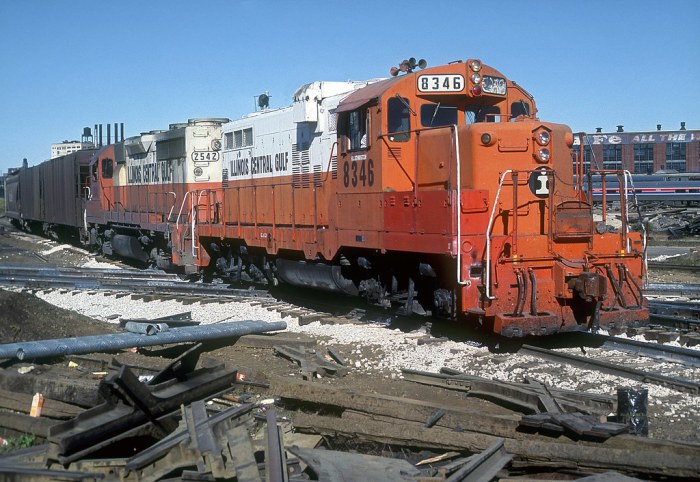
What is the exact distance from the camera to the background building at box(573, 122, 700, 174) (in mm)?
59094

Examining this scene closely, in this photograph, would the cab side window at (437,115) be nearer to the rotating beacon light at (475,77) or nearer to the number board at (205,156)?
the rotating beacon light at (475,77)

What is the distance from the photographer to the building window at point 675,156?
60.0 meters

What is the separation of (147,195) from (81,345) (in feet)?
43.7

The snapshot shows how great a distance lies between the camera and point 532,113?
36.3ft

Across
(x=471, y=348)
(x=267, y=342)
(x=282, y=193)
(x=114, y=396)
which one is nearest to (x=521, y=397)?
(x=471, y=348)

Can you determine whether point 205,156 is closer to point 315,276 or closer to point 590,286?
point 315,276

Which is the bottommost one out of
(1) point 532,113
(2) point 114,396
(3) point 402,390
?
(3) point 402,390

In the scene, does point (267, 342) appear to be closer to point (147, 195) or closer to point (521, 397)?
point (521, 397)

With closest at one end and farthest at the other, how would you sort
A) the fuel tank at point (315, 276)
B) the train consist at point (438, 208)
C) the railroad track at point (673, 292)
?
the train consist at point (438, 208), the fuel tank at point (315, 276), the railroad track at point (673, 292)

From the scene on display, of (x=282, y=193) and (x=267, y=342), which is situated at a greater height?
(x=282, y=193)

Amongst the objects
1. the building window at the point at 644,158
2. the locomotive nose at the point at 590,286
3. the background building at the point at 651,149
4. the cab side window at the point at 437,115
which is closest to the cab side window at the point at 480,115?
the cab side window at the point at 437,115

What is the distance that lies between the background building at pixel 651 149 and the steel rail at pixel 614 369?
173ft

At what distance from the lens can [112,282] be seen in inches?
685

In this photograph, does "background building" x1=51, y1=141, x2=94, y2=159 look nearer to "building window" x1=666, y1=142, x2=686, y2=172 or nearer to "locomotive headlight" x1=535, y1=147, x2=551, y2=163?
"building window" x1=666, y1=142, x2=686, y2=172
